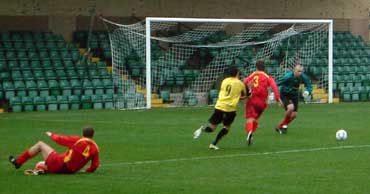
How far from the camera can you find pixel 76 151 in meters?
15.0

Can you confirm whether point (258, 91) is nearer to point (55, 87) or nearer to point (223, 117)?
point (223, 117)

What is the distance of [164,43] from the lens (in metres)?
42.7

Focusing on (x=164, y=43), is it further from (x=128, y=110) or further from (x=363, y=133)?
(x=363, y=133)

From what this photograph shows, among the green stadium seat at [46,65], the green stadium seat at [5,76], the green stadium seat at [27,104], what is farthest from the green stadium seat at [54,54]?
the green stadium seat at [27,104]

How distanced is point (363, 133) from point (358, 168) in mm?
7829

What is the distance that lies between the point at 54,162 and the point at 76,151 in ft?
1.40

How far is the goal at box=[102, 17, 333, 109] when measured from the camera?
38750 mm

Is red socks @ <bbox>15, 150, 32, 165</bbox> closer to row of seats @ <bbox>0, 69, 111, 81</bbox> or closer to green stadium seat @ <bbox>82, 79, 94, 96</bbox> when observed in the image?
row of seats @ <bbox>0, 69, 111, 81</bbox>

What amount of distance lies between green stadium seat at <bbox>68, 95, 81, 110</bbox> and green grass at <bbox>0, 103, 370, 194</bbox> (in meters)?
5.42

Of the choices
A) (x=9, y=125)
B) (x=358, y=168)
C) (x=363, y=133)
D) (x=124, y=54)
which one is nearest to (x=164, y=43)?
(x=124, y=54)

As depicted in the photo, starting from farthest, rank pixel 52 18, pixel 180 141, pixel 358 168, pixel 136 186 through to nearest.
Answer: pixel 52 18
pixel 180 141
pixel 358 168
pixel 136 186

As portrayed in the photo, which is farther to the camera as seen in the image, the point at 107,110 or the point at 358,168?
the point at 107,110

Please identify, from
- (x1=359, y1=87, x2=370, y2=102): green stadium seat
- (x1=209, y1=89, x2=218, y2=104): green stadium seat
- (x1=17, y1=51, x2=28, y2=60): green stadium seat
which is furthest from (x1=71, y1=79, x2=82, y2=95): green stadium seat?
(x1=359, y1=87, x2=370, y2=102): green stadium seat

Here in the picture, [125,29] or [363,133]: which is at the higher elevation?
[125,29]
